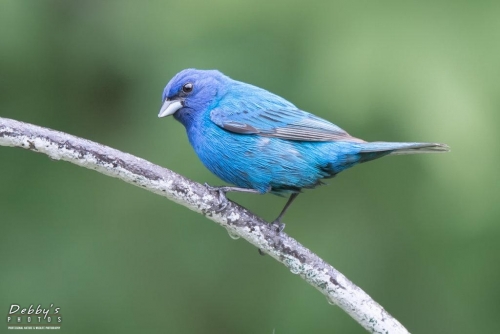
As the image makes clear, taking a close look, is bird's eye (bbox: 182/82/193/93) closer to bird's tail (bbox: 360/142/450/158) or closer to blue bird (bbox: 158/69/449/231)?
blue bird (bbox: 158/69/449/231)

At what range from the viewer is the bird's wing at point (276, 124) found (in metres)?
4.21

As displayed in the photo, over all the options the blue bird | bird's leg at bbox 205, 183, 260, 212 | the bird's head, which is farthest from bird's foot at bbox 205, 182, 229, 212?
the bird's head

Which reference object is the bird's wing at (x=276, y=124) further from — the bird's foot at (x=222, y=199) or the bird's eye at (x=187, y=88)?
the bird's foot at (x=222, y=199)

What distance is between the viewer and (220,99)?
4512mm

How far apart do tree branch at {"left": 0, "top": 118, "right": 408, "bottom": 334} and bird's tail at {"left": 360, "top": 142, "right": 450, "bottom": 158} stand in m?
0.89

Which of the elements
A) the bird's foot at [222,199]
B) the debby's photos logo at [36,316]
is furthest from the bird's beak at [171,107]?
the debby's photos logo at [36,316]

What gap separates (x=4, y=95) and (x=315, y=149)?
10.0 feet

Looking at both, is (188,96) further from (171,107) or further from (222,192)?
(222,192)

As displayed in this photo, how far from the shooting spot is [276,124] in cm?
430

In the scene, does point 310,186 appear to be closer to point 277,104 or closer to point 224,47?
point 277,104

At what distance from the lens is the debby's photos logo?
17.5 ft

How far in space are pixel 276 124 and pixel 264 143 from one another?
0.18 meters

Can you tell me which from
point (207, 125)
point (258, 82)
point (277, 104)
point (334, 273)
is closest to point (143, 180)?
point (334, 273)

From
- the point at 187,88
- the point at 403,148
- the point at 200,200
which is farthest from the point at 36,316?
the point at 403,148
